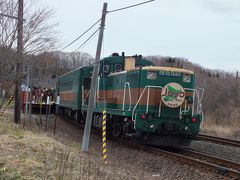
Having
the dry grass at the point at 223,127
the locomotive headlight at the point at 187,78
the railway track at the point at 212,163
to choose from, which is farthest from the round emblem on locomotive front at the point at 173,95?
the dry grass at the point at 223,127

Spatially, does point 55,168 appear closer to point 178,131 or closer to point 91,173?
point 91,173

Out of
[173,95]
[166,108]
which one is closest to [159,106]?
[166,108]

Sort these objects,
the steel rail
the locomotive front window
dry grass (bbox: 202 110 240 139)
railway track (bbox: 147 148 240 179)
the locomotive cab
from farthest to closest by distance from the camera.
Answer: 1. dry grass (bbox: 202 110 240 139)
2. the locomotive front window
3. the locomotive cab
4. the steel rail
5. railway track (bbox: 147 148 240 179)

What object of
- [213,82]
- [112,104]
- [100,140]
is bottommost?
[100,140]

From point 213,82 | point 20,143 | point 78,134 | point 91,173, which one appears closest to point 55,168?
point 91,173

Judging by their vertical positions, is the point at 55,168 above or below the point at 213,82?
below

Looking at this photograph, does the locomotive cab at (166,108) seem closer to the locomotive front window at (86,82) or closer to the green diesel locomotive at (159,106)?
the green diesel locomotive at (159,106)

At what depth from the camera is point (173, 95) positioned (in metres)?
14.2

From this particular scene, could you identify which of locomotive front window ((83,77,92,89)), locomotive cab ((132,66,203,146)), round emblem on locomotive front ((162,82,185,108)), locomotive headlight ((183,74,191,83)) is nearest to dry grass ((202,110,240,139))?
locomotive front window ((83,77,92,89))

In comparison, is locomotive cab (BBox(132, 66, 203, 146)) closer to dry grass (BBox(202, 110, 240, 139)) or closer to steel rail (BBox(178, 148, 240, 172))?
steel rail (BBox(178, 148, 240, 172))

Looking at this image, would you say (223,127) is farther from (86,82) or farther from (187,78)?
(187,78)

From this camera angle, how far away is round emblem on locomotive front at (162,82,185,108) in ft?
46.4

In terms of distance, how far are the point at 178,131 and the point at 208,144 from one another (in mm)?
4222

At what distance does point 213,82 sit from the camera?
173ft
